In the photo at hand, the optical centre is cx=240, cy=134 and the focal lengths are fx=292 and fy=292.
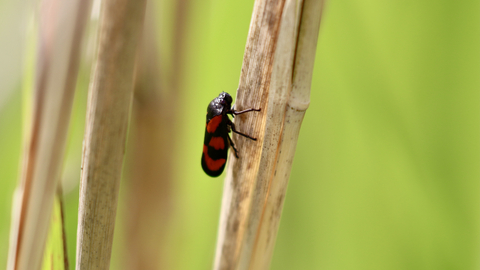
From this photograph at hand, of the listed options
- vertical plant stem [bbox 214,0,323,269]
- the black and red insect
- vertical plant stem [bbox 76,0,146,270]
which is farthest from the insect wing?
vertical plant stem [bbox 76,0,146,270]

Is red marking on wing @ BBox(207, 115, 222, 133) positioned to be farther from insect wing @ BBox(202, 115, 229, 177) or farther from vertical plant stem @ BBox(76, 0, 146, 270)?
vertical plant stem @ BBox(76, 0, 146, 270)

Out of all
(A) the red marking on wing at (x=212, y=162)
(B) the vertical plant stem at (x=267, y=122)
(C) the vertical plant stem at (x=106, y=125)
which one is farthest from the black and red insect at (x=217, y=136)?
(C) the vertical plant stem at (x=106, y=125)

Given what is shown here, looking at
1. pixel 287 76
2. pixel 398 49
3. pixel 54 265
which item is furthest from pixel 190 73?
pixel 398 49

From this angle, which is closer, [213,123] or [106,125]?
[106,125]

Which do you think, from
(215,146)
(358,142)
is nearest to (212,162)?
(215,146)

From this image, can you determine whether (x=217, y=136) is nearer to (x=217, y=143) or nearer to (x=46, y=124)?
(x=217, y=143)

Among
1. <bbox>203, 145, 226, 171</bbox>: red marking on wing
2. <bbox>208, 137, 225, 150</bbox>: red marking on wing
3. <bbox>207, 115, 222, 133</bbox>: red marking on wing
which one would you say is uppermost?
<bbox>207, 115, 222, 133</bbox>: red marking on wing
